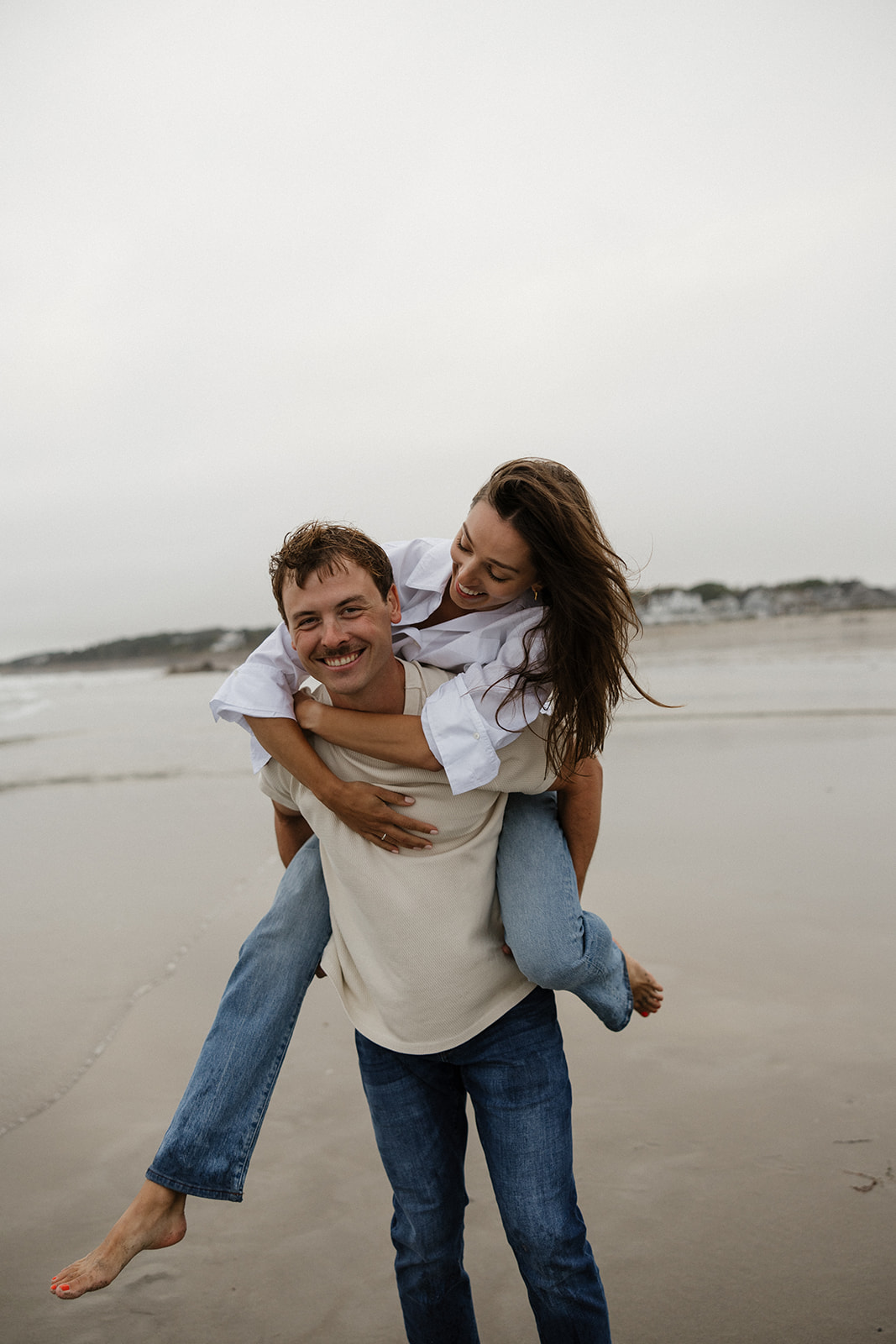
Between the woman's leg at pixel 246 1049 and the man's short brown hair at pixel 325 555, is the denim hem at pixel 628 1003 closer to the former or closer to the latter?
the woman's leg at pixel 246 1049

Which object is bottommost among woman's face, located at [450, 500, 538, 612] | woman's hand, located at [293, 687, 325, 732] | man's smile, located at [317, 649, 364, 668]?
woman's hand, located at [293, 687, 325, 732]

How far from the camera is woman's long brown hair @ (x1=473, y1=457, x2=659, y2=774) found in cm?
204

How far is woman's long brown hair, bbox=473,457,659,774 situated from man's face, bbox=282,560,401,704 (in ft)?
1.08

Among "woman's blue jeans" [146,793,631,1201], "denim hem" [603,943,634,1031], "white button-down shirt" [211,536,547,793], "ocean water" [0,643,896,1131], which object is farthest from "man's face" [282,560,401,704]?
"ocean water" [0,643,896,1131]

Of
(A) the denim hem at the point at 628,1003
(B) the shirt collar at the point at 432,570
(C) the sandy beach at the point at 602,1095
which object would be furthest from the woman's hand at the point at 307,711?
(C) the sandy beach at the point at 602,1095

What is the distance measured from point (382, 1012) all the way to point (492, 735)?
654 millimetres

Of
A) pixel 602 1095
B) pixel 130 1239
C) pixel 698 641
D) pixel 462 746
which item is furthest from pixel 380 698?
pixel 698 641

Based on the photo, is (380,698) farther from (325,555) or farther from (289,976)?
(289,976)

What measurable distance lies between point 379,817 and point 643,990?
3.02 feet

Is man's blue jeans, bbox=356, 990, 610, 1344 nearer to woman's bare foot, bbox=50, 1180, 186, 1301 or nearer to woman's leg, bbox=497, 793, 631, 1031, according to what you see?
woman's leg, bbox=497, 793, 631, 1031

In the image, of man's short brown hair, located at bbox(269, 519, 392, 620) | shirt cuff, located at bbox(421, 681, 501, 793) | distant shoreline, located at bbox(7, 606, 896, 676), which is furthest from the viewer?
distant shoreline, located at bbox(7, 606, 896, 676)

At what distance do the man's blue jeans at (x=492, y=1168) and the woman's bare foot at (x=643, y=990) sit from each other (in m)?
0.34

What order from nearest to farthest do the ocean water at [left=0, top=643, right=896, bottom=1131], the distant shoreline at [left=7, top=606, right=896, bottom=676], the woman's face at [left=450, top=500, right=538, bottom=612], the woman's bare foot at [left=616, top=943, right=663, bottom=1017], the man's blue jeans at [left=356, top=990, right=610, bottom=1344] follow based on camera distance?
the man's blue jeans at [left=356, top=990, right=610, bottom=1344], the woman's face at [left=450, top=500, right=538, bottom=612], the woman's bare foot at [left=616, top=943, right=663, bottom=1017], the ocean water at [left=0, top=643, right=896, bottom=1131], the distant shoreline at [left=7, top=606, right=896, bottom=676]

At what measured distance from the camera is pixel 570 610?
2.10 meters
